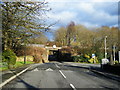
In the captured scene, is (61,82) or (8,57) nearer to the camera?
(61,82)

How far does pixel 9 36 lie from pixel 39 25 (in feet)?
13.8

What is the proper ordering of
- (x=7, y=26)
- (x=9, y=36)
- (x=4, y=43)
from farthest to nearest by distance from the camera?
(x=4, y=43)
(x=9, y=36)
(x=7, y=26)

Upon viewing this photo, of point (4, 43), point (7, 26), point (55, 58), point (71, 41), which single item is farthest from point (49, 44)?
point (7, 26)

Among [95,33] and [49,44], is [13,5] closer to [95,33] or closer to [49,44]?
[95,33]

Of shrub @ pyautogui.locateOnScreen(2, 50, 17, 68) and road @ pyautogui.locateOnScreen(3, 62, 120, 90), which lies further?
shrub @ pyautogui.locateOnScreen(2, 50, 17, 68)

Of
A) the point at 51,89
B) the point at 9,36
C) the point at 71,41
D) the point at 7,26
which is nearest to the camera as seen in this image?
the point at 51,89

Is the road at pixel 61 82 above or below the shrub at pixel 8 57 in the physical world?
below

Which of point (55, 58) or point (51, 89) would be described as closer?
point (51, 89)

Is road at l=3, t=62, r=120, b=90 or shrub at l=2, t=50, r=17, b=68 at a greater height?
shrub at l=2, t=50, r=17, b=68

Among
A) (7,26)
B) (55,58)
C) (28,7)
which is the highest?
(28,7)

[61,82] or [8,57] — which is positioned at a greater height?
[8,57]

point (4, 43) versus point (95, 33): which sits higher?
point (95, 33)

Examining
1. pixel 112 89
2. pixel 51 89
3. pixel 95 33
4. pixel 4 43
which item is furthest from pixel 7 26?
pixel 95 33

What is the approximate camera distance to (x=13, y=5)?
19312 millimetres
